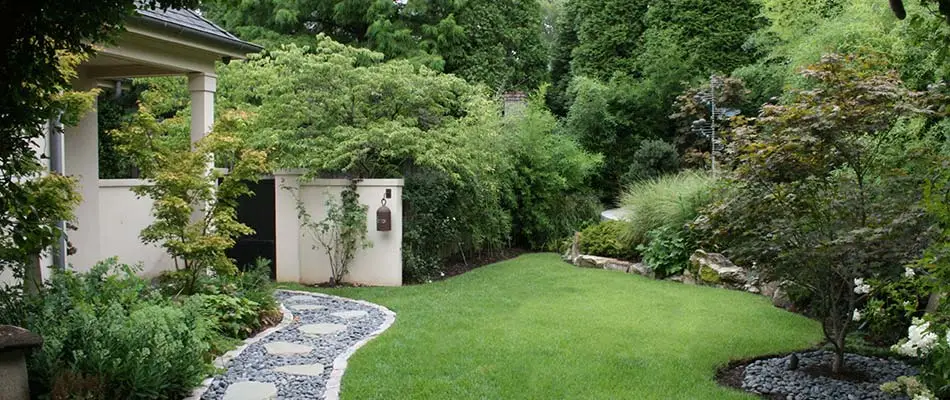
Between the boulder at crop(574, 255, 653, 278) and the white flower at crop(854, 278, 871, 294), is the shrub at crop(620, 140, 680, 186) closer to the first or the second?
the boulder at crop(574, 255, 653, 278)

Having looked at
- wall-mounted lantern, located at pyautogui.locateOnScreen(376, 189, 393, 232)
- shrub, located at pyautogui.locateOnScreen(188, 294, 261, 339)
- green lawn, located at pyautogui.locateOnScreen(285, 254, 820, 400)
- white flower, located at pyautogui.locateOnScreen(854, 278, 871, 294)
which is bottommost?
green lawn, located at pyautogui.locateOnScreen(285, 254, 820, 400)

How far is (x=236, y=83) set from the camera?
12094 millimetres

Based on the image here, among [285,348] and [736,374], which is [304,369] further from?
[736,374]

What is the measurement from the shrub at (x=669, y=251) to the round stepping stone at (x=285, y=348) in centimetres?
615

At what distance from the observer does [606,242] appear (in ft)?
40.2

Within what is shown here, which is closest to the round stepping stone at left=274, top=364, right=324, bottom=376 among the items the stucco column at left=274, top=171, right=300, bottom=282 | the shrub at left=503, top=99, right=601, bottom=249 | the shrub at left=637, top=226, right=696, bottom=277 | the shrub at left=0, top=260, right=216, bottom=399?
the shrub at left=0, top=260, right=216, bottom=399

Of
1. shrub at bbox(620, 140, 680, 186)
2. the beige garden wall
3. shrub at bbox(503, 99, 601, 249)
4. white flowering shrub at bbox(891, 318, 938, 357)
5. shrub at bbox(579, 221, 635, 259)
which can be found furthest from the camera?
shrub at bbox(620, 140, 680, 186)

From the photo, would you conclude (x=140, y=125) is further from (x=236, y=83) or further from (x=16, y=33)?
(x=236, y=83)

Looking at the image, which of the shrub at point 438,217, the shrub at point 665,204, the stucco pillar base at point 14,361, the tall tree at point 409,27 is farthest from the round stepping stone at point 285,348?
the tall tree at point 409,27

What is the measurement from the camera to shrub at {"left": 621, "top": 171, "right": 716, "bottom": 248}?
1097cm

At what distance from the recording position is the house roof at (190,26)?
6555mm

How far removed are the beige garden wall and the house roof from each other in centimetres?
244

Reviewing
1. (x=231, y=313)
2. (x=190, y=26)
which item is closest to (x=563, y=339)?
(x=231, y=313)

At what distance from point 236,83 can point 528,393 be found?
29.5ft
